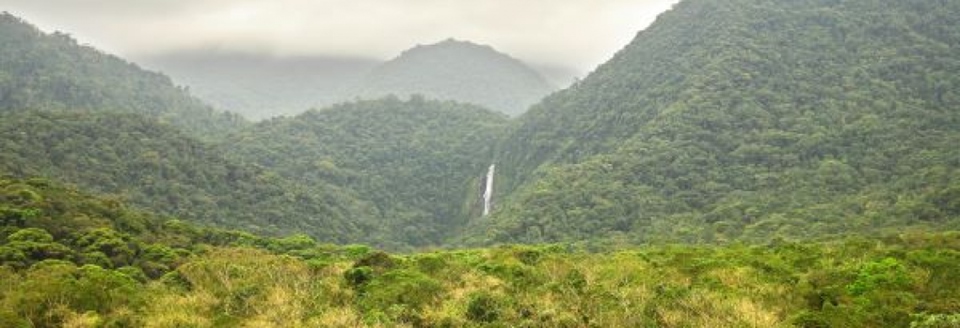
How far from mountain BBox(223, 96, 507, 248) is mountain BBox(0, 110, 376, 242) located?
14.6 meters

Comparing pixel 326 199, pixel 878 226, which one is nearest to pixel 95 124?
pixel 326 199

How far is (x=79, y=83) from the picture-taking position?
154 meters

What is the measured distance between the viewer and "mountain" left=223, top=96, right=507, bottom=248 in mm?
135250

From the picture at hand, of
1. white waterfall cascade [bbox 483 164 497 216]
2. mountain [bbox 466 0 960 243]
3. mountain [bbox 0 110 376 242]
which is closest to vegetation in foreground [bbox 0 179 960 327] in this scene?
mountain [bbox 466 0 960 243]

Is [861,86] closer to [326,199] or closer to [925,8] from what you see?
[925,8]

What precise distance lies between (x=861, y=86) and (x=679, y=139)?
84.0 ft

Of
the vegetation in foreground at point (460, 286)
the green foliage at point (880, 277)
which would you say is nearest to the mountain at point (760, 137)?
the vegetation in foreground at point (460, 286)

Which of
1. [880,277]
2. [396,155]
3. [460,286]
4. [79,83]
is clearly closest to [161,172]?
[396,155]

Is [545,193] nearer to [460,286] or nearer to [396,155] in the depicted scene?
[396,155]

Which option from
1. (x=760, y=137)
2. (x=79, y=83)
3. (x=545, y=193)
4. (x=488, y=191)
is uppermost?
(x=79, y=83)

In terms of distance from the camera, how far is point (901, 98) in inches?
3969

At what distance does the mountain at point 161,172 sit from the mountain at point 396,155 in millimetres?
14611

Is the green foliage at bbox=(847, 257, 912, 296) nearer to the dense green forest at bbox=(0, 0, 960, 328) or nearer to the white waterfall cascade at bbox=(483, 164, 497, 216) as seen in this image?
the dense green forest at bbox=(0, 0, 960, 328)

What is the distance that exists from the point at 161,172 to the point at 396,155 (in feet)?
215
